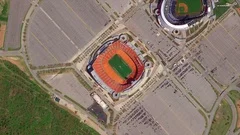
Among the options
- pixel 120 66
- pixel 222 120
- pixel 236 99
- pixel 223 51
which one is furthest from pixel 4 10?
pixel 236 99

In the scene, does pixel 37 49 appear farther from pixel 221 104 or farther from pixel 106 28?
pixel 221 104

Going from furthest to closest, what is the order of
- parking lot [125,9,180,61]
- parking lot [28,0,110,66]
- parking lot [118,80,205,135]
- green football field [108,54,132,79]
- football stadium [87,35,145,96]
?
1. parking lot [125,9,180,61]
2. parking lot [118,80,205,135]
3. parking lot [28,0,110,66]
4. green football field [108,54,132,79]
5. football stadium [87,35,145,96]

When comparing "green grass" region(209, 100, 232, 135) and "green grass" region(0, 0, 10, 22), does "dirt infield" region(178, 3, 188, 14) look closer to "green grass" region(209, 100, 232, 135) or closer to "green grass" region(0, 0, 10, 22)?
"green grass" region(209, 100, 232, 135)

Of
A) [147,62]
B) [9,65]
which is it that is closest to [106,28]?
[147,62]

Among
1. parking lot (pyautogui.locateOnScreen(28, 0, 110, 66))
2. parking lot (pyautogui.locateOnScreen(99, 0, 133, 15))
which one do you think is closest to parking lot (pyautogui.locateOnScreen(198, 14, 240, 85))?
parking lot (pyautogui.locateOnScreen(99, 0, 133, 15))

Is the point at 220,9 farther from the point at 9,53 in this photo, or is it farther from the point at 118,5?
the point at 9,53
